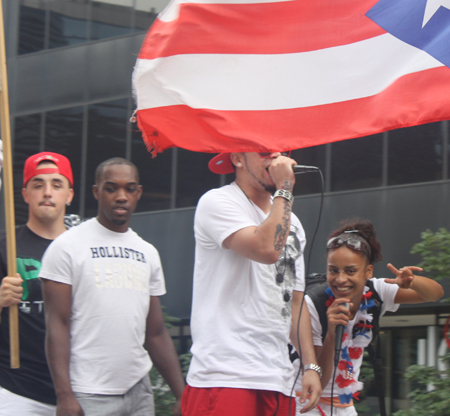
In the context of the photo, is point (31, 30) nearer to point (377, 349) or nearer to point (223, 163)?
point (223, 163)

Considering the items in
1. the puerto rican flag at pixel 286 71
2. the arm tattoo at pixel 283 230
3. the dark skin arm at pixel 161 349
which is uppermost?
the puerto rican flag at pixel 286 71

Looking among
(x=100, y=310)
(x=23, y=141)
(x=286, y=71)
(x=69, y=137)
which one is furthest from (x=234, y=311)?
(x=23, y=141)

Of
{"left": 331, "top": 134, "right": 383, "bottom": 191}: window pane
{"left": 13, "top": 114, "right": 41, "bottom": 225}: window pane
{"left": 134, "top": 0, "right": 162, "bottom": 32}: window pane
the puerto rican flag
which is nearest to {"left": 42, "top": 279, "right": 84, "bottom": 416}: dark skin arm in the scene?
the puerto rican flag

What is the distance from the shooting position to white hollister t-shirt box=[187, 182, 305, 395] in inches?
141

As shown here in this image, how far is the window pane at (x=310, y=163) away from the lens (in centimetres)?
1267

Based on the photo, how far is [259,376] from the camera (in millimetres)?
3582

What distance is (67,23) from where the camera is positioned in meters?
16.3

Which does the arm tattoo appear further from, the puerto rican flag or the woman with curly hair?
the woman with curly hair

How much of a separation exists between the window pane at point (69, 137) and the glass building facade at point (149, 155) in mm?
22

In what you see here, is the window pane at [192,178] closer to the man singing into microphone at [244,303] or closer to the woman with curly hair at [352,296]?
the woman with curly hair at [352,296]

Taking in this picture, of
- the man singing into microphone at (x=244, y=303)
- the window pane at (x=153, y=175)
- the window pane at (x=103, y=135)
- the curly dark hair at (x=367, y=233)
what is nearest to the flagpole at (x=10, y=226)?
the man singing into microphone at (x=244, y=303)

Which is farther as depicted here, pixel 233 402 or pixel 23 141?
pixel 23 141

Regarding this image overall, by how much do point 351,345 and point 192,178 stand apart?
9.99 meters

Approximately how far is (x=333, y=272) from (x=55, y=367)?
1.58m
